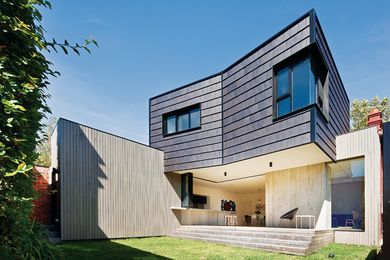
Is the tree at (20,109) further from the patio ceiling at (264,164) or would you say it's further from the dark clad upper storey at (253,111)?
the patio ceiling at (264,164)

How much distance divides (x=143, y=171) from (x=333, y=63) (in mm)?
7804

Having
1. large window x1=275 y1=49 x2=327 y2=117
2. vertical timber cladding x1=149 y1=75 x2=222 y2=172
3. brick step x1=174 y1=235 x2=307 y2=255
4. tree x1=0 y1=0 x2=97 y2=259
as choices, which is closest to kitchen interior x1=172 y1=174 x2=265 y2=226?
vertical timber cladding x1=149 y1=75 x2=222 y2=172

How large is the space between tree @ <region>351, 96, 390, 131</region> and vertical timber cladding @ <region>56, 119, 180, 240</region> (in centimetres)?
1693

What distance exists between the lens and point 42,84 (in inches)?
88.8

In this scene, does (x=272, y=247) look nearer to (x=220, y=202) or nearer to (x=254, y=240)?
(x=254, y=240)

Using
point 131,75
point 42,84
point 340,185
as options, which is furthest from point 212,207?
point 42,84

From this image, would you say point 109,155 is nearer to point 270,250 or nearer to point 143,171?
point 143,171

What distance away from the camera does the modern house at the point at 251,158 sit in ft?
25.4

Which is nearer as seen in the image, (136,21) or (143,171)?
(136,21)

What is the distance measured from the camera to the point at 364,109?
2164cm

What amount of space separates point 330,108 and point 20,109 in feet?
29.5

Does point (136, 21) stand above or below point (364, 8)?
below

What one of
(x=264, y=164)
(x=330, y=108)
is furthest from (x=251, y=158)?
(x=330, y=108)

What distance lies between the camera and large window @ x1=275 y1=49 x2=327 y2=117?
741 centimetres
